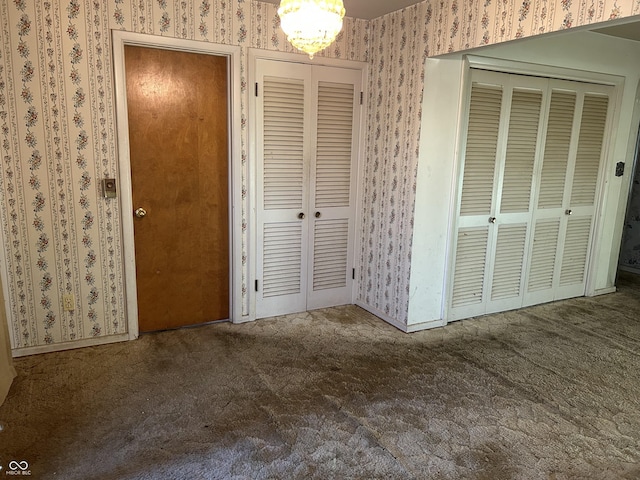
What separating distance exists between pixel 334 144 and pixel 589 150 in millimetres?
2276

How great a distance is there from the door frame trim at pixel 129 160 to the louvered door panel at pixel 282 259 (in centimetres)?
24

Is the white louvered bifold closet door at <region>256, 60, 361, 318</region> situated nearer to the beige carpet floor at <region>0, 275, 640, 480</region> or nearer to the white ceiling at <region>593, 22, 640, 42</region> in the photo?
the beige carpet floor at <region>0, 275, 640, 480</region>

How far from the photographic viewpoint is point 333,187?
381 centimetres

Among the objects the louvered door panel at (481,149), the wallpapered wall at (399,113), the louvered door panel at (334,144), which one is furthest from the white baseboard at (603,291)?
the louvered door panel at (334,144)

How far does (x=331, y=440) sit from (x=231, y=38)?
2619mm

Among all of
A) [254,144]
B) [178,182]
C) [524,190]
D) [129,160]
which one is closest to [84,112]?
[129,160]

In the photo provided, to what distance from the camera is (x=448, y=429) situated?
233 centimetres

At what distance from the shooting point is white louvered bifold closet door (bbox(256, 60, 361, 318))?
3457mm

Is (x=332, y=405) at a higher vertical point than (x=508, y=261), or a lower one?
lower

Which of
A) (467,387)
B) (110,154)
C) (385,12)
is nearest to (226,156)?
(110,154)

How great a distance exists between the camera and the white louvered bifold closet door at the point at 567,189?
3875 millimetres

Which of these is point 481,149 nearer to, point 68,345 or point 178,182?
point 178,182

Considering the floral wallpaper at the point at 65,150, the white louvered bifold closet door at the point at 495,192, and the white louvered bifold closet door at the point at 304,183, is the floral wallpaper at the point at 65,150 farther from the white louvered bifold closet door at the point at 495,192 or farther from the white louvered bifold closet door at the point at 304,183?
the white louvered bifold closet door at the point at 495,192

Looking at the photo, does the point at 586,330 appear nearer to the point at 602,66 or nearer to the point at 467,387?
the point at 467,387
